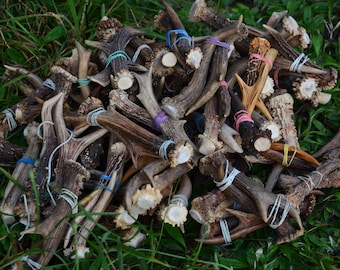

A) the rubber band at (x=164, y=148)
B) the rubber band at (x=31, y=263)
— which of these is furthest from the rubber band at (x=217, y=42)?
the rubber band at (x=31, y=263)

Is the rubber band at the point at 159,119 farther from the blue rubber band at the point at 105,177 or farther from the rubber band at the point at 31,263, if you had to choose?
the rubber band at the point at 31,263

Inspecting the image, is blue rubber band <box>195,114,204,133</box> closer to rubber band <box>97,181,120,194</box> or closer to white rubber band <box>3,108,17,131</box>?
rubber band <box>97,181,120,194</box>

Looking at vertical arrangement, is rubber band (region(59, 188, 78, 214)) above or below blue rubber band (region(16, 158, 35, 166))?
above

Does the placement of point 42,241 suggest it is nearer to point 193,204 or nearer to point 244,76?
point 193,204

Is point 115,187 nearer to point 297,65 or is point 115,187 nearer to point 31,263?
point 31,263

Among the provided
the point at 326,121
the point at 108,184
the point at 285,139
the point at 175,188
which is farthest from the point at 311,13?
the point at 108,184

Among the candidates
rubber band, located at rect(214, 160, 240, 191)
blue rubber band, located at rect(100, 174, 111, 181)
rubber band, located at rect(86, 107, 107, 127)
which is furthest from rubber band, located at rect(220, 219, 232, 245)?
rubber band, located at rect(86, 107, 107, 127)

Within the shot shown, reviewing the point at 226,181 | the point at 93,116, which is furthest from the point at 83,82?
the point at 226,181
